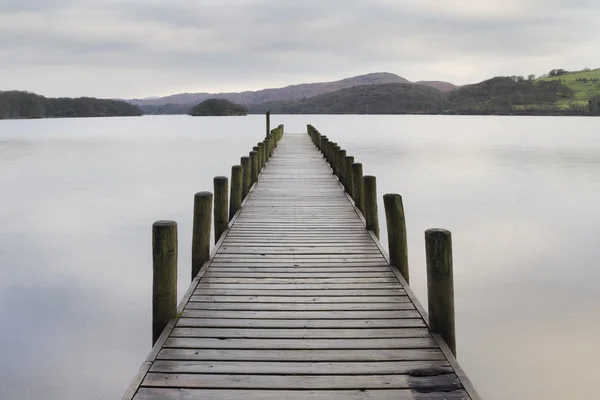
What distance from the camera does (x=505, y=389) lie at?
5.98m

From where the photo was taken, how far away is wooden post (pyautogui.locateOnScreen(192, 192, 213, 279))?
6023 mm

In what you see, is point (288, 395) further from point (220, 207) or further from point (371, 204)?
point (371, 204)

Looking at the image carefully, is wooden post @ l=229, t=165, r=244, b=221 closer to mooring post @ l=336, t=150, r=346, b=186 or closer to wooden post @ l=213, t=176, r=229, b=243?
wooden post @ l=213, t=176, r=229, b=243

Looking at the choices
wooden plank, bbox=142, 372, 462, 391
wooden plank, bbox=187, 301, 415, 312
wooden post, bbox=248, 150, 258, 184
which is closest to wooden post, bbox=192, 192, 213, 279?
wooden plank, bbox=187, 301, 415, 312

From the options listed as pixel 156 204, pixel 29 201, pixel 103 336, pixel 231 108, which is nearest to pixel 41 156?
pixel 29 201

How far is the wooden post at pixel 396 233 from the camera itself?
5.89 m

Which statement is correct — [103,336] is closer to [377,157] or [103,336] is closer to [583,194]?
[583,194]

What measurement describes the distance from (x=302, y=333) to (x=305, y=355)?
1.23 feet

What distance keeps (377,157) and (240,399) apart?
3382cm

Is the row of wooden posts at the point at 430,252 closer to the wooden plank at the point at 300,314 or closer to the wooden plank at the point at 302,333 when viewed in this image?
the wooden plank at the point at 302,333

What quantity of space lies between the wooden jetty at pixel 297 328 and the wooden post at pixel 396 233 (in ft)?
0.05

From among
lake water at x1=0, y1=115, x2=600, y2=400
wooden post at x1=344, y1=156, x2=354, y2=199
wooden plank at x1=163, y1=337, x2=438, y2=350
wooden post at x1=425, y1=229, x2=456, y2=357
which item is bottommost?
lake water at x1=0, y1=115, x2=600, y2=400

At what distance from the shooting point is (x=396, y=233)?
19.7 feet

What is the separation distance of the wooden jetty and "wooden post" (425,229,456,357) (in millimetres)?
16
